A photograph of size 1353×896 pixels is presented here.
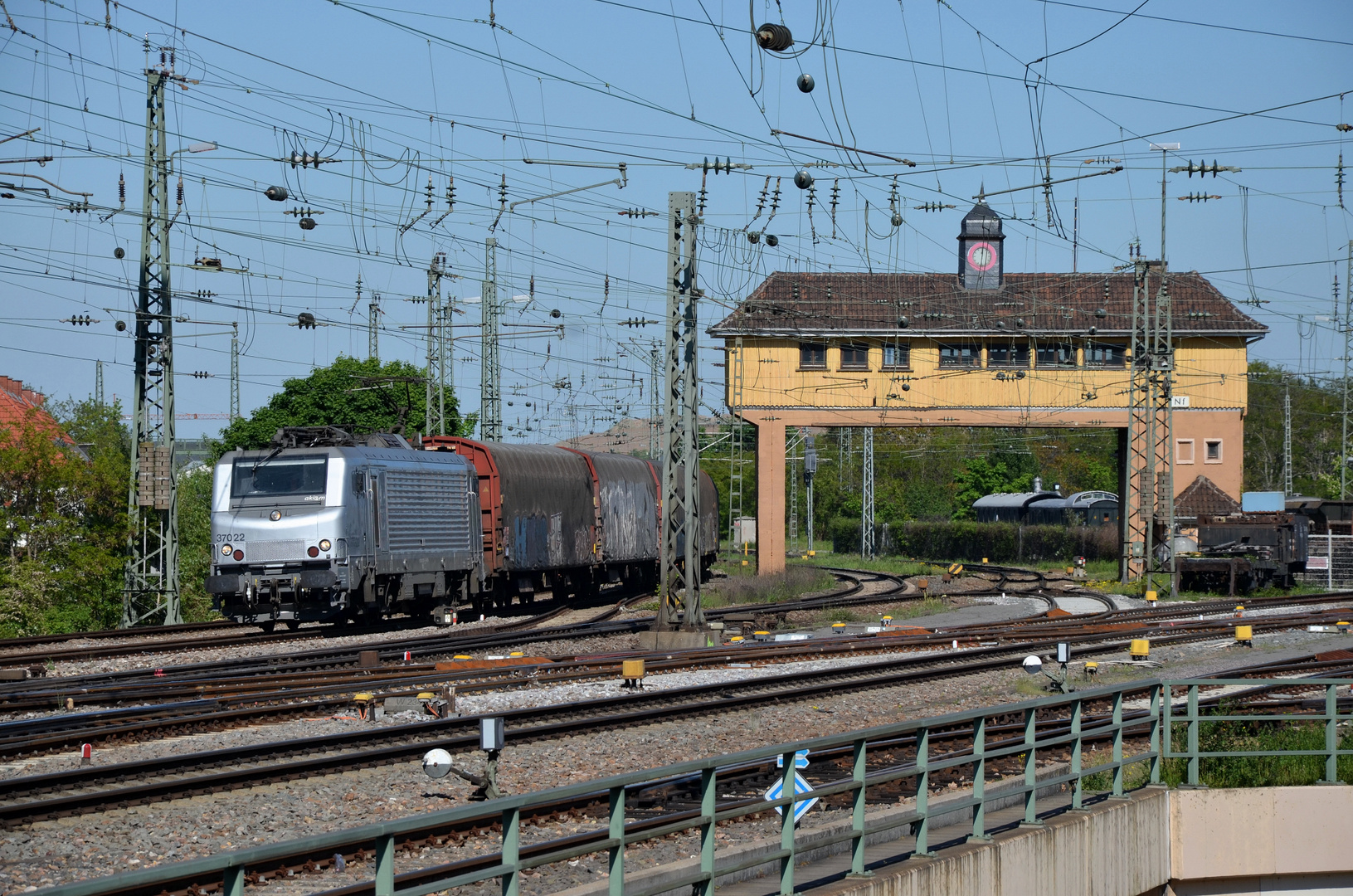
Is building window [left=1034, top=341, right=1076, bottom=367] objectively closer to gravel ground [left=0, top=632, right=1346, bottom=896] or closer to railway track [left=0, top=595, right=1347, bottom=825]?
railway track [left=0, top=595, right=1347, bottom=825]

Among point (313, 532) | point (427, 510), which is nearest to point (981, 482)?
point (427, 510)

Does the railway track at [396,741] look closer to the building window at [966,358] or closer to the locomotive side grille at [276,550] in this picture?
the locomotive side grille at [276,550]

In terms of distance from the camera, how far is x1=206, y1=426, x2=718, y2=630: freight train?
23.5 metres

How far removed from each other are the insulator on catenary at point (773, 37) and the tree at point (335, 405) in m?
49.0

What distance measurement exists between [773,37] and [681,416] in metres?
8.10

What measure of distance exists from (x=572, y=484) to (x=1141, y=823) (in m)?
23.6

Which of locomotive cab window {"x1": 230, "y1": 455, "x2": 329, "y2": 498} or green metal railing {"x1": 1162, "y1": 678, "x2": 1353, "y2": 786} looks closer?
green metal railing {"x1": 1162, "y1": 678, "x2": 1353, "y2": 786}

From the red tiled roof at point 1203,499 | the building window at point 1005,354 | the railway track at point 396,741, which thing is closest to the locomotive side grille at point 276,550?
the railway track at point 396,741

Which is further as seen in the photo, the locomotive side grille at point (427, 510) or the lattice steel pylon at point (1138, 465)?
the lattice steel pylon at point (1138, 465)

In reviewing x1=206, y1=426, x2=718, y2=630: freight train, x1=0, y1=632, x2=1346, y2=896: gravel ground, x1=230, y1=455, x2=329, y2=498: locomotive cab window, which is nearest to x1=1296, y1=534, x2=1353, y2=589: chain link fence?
x1=206, y1=426, x2=718, y2=630: freight train

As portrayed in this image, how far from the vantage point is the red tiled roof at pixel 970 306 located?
4681 cm

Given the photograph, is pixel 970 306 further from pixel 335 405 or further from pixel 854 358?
pixel 335 405

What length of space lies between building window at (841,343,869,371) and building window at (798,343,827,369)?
0.67 meters

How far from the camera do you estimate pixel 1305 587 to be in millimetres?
39781
